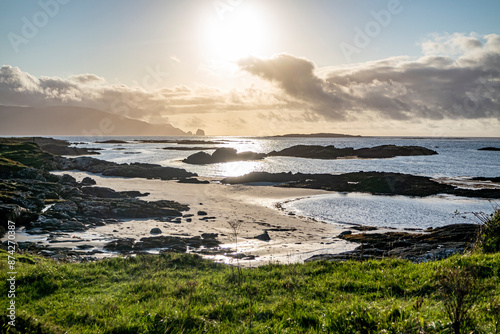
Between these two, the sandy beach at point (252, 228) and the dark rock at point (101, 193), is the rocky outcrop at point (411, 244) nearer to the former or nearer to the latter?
the sandy beach at point (252, 228)

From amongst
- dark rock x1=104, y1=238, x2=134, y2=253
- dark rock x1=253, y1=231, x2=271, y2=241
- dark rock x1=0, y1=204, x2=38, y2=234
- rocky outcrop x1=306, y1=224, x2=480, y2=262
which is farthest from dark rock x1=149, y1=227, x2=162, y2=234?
rocky outcrop x1=306, y1=224, x2=480, y2=262

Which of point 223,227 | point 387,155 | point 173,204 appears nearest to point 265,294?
point 223,227

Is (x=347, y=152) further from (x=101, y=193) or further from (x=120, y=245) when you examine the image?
(x=120, y=245)

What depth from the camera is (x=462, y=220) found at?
29.4m

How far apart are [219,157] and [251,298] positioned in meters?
94.2

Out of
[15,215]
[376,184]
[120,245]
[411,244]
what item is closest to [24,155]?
[15,215]

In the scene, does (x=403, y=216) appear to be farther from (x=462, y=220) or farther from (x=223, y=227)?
(x=223, y=227)

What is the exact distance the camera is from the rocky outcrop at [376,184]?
44344 mm

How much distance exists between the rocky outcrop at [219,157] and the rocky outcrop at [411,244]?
74818 mm

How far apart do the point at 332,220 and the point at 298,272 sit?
63.8 ft

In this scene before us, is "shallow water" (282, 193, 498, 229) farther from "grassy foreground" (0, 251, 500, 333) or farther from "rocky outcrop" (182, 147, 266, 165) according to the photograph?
"rocky outcrop" (182, 147, 266, 165)

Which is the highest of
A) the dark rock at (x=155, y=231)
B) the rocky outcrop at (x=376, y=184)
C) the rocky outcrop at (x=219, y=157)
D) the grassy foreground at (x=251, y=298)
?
the rocky outcrop at (x=219, y=157)

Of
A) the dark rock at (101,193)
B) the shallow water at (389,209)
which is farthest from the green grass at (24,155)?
the shallow water at (389,209)

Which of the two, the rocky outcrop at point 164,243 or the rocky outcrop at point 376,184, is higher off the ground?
the rocky outcrop at point 376,184
